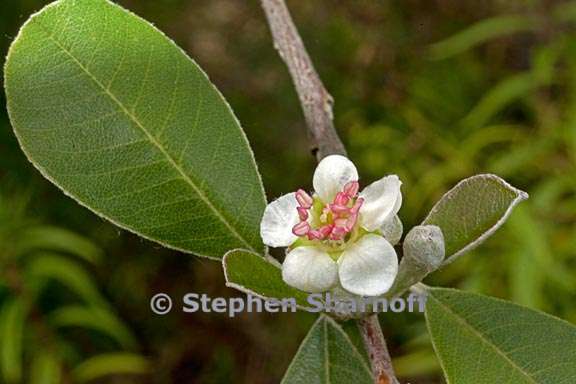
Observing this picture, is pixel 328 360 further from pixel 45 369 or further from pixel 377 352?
pixel 45 369

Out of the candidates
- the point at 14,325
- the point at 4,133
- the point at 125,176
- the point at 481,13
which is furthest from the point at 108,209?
the point at 481,13

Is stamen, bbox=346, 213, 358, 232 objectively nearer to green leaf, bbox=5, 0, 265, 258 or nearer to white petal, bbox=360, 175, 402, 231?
white petal, bbox=360, 175, 402, 231

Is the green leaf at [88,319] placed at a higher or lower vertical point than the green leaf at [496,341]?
higher

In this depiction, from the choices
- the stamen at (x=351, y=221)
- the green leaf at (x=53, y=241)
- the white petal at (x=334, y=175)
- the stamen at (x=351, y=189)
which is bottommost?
the stamen at (x=351, y=221)

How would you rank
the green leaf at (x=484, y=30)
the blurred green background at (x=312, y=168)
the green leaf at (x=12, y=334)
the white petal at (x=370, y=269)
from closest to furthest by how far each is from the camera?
the white petal at (x=370, y=269), the green leaf at (x=12, y=334), the blurred green background at (x=312, y=168), the green leaf at (x=484, y=30)

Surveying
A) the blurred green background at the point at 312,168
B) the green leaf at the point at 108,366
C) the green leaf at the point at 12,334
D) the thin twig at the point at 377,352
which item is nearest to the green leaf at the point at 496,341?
the thin twig at the point at 377,352

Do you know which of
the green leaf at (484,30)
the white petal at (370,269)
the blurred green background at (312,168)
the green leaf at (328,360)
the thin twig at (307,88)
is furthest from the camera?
the green leaf at (484,30)

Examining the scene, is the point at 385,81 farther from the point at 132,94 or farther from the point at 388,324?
the point at 132,94

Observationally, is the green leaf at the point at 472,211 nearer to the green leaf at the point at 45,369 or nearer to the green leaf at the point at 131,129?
the green leaf at the point at 131,129

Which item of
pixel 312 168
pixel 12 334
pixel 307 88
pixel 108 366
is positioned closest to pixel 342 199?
pixel 307 88

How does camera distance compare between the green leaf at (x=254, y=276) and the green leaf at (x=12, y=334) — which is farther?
the green leaf at (x=12, y=334)
